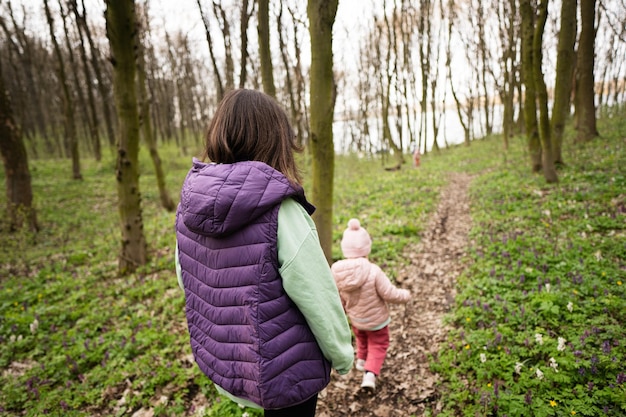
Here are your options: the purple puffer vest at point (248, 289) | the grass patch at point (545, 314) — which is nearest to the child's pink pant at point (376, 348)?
the grass patch at point (545, 314)

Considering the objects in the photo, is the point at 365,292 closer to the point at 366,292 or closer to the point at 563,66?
the point at 366,292

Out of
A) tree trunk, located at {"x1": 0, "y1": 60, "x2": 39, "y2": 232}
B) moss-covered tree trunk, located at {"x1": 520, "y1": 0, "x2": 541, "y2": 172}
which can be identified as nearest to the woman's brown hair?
moss-covered tree trunk, located at {"x1": 520, "y1": 0, "x2": 541, "y2": 172}

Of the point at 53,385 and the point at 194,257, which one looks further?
the point at 53,385

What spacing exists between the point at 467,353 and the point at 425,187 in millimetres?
9237

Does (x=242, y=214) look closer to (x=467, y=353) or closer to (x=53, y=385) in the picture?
(x=467, y=353)

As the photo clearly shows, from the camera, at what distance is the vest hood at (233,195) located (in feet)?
4.86

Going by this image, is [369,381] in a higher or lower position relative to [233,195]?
lower

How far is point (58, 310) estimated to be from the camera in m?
5.61

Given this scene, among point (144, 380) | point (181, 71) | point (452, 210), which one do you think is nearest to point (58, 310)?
point (144, 380)

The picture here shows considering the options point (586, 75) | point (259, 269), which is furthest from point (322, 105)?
point (586, 75)

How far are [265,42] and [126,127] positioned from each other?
122 inches

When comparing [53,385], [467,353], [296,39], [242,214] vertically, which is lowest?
[53,385]

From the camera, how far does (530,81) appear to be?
8859 millimetres

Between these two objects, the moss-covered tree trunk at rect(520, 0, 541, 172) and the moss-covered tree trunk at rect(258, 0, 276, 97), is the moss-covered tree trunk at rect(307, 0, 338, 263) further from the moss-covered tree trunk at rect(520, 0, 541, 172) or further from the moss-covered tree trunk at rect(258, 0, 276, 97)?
the moss-covered tree trunk at rect(520, 0, 541, 172)
